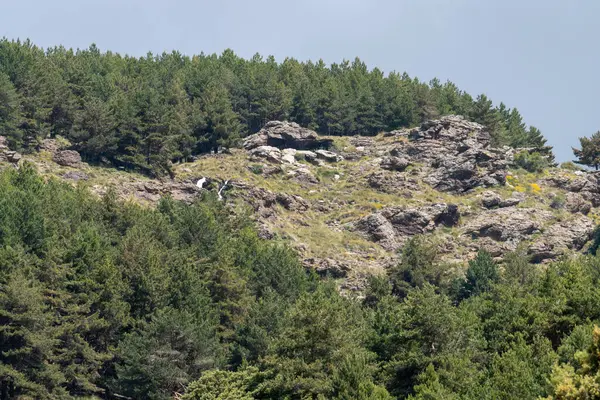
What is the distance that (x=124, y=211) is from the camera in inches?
2955

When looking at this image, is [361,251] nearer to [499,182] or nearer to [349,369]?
[499,182]

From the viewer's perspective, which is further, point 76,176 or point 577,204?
point 577,204

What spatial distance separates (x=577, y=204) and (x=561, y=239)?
35.2 feet

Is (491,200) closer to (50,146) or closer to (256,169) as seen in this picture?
(256,169)

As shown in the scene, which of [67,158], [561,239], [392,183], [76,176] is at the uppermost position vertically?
[392,183]

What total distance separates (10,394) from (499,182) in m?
75.2

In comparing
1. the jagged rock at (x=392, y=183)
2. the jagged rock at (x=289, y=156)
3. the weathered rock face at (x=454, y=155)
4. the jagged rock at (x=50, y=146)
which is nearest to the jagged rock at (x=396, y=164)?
the weathered rock face at (x=454, y=155)

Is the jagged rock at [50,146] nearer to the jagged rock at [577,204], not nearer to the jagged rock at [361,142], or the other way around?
the jagged rock at [361,142]

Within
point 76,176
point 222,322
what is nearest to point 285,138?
point 76,176

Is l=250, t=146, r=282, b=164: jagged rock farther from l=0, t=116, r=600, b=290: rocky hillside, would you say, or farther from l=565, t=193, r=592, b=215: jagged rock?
l=565, t=193, r=592, b=215: jagged rock

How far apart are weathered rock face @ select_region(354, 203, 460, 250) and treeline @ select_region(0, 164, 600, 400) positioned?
17602mm

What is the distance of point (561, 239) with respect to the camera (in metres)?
95.2

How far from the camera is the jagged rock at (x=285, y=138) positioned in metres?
116

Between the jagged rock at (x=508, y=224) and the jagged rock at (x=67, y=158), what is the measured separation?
163ft
